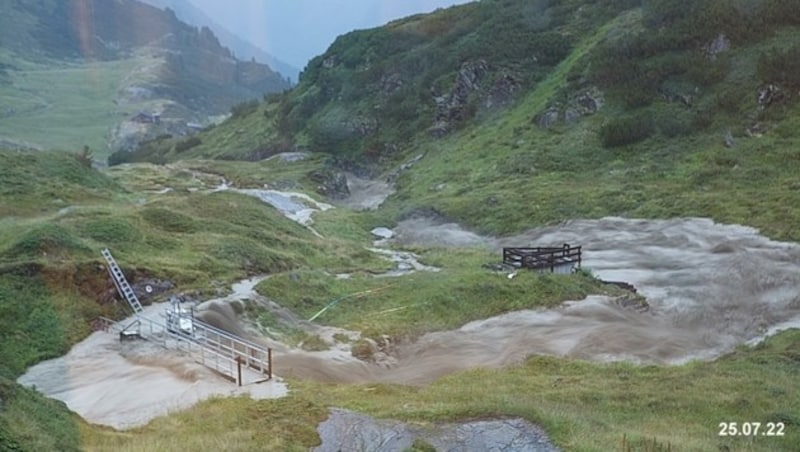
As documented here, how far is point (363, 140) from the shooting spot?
318 ft

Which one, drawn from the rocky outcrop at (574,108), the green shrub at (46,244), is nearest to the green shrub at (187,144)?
the rocky outcrop at (574,108)

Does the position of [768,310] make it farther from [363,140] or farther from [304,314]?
[363,140]

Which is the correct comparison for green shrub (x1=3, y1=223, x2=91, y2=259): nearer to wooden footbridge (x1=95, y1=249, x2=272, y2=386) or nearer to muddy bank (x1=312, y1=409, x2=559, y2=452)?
wooden footbridge (x1=95, y1=249, x2=272, y2=386)

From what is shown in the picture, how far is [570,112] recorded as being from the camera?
71.9 metres

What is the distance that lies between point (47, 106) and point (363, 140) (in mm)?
142460

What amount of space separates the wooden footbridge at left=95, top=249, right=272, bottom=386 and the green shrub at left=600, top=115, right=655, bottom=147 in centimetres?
4694

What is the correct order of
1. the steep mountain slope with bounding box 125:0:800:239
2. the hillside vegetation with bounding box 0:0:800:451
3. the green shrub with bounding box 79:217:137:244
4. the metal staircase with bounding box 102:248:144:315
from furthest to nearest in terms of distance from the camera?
1. the steep mountain slope with bounding box 125:0:800:239
2. the green shrub with bounding box 79:217:137:244
3. the metal staircase with bounding box 102:248:144:315
4. the hillside vegetation with bounding box 0:0:800:451

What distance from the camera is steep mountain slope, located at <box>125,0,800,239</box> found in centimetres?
5300

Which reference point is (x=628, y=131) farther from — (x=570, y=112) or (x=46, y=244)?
(x=46, y=244)

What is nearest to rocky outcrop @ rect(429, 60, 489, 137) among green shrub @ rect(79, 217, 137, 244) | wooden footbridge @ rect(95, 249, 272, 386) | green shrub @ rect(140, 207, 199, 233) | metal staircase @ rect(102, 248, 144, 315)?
green shrub @ rect(140, 207, 199, 233)

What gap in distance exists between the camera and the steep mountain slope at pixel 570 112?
53000mm

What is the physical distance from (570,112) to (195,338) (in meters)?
56.2

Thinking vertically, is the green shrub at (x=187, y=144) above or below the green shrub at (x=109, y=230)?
above

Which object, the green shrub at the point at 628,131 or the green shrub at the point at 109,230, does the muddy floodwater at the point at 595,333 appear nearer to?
the green shrub at the point at 109,230
